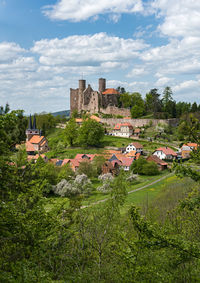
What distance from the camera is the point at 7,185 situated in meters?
7.62

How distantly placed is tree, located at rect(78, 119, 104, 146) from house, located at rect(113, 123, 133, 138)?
8363mm

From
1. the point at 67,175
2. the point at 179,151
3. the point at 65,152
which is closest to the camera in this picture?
the point at 67,175

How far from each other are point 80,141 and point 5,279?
64.3 metres

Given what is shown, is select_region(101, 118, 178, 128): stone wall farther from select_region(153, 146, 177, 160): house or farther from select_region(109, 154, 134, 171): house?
select_region(109, 154, 134, 171): house

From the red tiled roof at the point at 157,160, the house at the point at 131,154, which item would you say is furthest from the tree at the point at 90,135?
the red tiled roof at the point at 157,160

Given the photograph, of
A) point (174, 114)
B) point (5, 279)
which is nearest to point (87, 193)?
point (5, 279)

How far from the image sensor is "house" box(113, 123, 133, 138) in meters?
76.0

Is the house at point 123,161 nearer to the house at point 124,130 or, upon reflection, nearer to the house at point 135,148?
the house at point 135,148

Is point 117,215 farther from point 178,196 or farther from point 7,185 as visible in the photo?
point 178,196

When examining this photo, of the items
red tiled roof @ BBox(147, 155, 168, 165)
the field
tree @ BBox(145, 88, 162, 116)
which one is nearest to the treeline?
tree @ BBox(145, 88, 162, 116)

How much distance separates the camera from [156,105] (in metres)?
85.9

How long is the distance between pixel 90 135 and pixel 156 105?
27651mm

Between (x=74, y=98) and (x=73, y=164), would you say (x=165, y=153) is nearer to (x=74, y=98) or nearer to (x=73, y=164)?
(x=73, y=164)

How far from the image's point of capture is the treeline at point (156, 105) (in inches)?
3196
